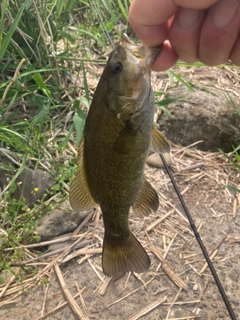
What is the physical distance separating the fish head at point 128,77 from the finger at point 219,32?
0.66 ft

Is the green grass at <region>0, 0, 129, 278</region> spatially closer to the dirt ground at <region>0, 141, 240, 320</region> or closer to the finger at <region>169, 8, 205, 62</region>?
the dirt ground at <region>0, 141, 240, 320</region>

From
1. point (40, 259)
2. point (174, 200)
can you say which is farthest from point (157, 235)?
point (40, 259)

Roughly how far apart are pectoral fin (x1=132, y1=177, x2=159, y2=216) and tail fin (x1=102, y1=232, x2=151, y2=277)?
137 millimetres

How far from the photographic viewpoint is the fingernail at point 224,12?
125cm

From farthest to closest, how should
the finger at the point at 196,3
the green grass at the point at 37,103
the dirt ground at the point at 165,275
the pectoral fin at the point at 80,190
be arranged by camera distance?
the green grass at the point at 37,103
the dirt ground at the point at 165,275
the pectoral fin at the point at 80,190
the finger at the point at 196,3

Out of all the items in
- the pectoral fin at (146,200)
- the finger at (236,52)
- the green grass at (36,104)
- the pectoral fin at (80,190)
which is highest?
the finger at (236,52)

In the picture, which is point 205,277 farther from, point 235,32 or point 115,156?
point 235,32

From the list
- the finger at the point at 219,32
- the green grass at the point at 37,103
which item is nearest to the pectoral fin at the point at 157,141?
the finger at the point at 219,32

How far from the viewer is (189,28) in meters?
1.41

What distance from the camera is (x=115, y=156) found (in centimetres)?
138

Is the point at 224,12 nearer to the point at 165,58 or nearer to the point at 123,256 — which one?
the point at 165,58

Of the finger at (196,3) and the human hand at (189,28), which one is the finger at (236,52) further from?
the finger at (196,3)

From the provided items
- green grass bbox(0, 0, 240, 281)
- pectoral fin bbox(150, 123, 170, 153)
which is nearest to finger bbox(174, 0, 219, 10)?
pectoral fin bbox(150, 123, 170, 153)

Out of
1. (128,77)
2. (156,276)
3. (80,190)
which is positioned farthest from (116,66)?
(156,276)
